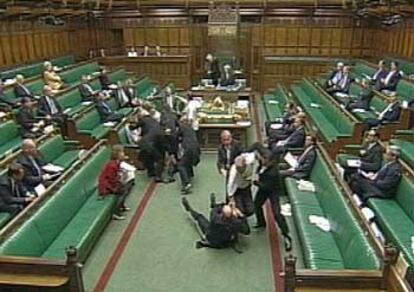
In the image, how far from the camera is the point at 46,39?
1358 cm

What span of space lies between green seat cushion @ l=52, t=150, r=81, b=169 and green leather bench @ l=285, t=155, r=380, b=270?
328 cm

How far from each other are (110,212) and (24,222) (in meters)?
1.66

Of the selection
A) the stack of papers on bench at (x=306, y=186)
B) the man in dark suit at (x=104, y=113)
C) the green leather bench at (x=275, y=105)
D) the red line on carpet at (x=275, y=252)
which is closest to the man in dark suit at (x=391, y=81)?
the green leather bench at (x=275, y=105)

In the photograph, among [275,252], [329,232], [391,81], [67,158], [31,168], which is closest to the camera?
[329,232]

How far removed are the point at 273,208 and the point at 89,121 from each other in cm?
474

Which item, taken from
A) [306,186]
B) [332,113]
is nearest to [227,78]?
[332,113]

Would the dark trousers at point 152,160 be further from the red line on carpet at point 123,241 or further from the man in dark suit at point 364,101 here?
the man in dark suit at point 364,101

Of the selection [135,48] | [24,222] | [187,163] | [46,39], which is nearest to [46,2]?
[46,39]

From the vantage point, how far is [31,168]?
232 inches

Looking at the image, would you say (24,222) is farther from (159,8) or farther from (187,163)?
(159,8)

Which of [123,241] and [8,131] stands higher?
[8,131]

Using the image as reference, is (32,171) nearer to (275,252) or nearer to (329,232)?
(275,252)

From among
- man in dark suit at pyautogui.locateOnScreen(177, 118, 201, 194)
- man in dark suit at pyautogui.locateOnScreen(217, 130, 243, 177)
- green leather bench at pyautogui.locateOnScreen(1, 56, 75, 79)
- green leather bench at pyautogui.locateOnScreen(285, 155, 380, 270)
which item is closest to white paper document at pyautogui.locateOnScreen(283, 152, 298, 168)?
green leather bench at pyautogui.locateOnScreen(285, 155, 380, 270)

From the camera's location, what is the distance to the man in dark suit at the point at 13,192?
5074 millimetres
